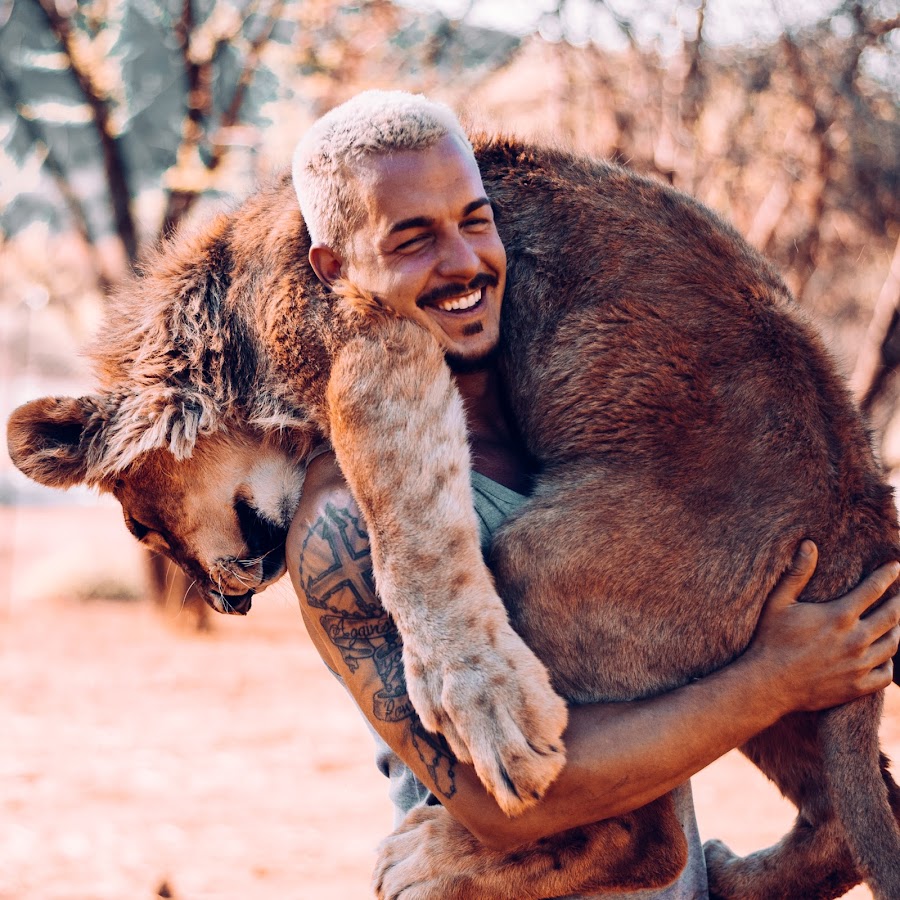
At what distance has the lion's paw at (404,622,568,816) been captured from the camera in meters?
2.39

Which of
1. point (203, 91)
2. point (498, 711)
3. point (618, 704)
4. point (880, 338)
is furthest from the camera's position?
point (203, 91)

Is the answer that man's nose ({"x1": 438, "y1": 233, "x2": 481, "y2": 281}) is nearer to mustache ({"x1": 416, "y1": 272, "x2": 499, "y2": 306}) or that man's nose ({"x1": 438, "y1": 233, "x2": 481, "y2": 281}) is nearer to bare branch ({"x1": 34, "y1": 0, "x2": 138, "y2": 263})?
mustache ({"x1": 416, "y1": 272, "x2": 499, "y2": 306})

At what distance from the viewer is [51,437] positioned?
3.21m

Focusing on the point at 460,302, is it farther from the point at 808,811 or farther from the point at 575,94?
the point at 575,94

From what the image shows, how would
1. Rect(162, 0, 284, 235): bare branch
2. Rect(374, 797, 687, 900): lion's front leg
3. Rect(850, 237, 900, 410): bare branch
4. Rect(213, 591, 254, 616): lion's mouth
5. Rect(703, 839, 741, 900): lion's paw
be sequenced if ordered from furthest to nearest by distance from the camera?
Rect(162, 0, 284, 235): bare branch
Rect(850, 237, 900, 410): bare branch
Rect(213, 591, 254, 616): lion's mouth
Rect(703, 839, 741, 900): lion's paw
Rect(374, 797, 687, 900): lion's front leg

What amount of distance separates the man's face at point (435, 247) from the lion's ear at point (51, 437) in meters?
0.97

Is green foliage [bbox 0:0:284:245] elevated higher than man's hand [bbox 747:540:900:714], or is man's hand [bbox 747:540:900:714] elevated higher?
man's hand [bbox 747:540:900:714]

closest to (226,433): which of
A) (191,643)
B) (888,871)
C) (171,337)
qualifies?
(171,337)

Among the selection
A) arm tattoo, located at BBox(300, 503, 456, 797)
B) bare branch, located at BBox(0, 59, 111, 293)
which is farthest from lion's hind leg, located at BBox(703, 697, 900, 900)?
bare branch, located at BBox(0, 59, 111, 293)

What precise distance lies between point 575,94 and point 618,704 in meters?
9.66

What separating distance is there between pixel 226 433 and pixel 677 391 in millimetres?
1273

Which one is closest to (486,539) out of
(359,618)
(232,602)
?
(359,618)

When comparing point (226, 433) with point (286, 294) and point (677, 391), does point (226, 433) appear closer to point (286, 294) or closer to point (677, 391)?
point (286, 294)

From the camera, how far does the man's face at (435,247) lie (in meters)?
2.65
